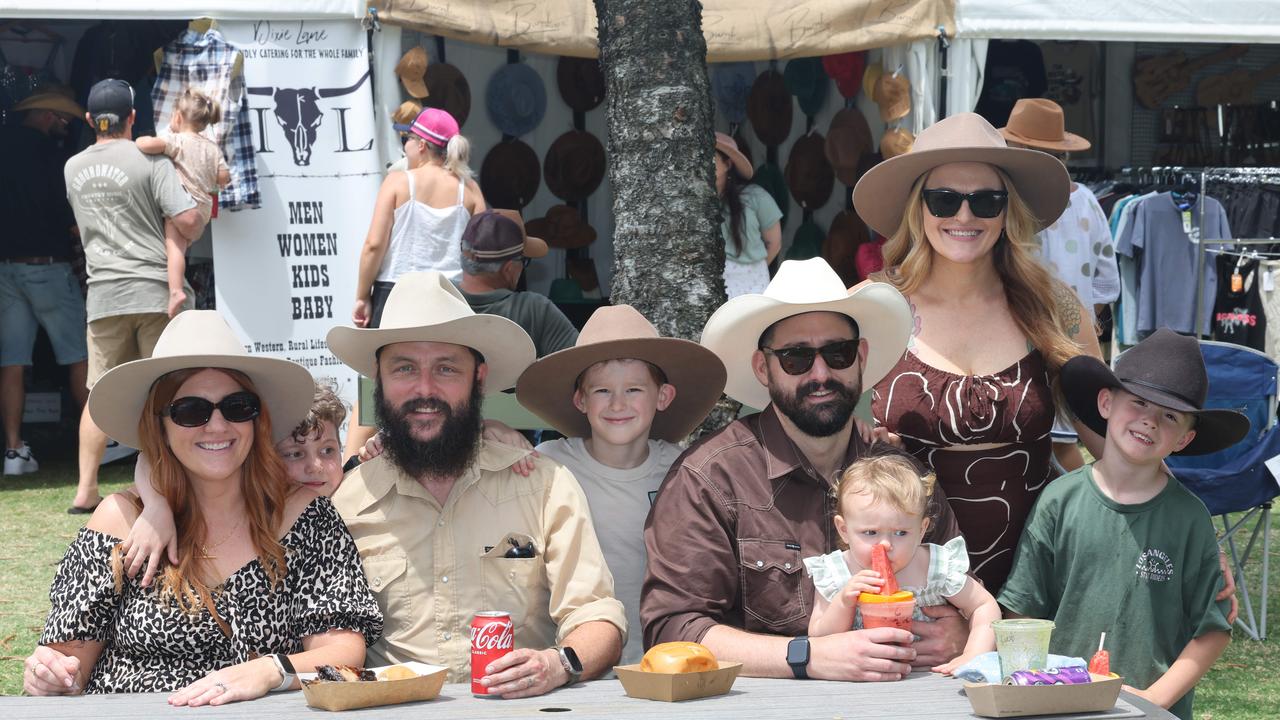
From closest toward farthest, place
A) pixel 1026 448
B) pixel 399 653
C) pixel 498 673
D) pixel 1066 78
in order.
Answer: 1. pixel 498 673
2. pixel 399 653
3. pixel 1026 448
4. pixel 1066 78

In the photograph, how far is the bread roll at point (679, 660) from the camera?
276 cm

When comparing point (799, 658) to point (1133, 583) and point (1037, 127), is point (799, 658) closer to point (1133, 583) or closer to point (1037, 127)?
point (1133, 583)

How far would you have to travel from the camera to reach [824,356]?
3441mm

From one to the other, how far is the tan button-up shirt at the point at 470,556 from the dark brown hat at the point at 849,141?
7.07 meters

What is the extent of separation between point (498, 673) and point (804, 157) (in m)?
8.17

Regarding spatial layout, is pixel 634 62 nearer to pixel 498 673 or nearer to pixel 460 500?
pixel 460 500

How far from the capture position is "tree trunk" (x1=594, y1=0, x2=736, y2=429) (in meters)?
4.90

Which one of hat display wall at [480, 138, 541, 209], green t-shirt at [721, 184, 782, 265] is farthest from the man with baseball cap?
hat display wall at [480, 138, 541, 209]

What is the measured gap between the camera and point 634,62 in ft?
16.1

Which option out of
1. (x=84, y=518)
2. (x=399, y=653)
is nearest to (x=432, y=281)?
(x=399, y=653)

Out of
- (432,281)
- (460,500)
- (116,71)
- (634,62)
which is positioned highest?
(116,71)

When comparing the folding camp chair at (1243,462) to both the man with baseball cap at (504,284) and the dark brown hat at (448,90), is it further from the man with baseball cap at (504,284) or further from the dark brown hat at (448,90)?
the dark brown hat at (448,90)

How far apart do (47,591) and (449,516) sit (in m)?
3.49

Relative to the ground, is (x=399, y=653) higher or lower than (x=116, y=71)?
lower
